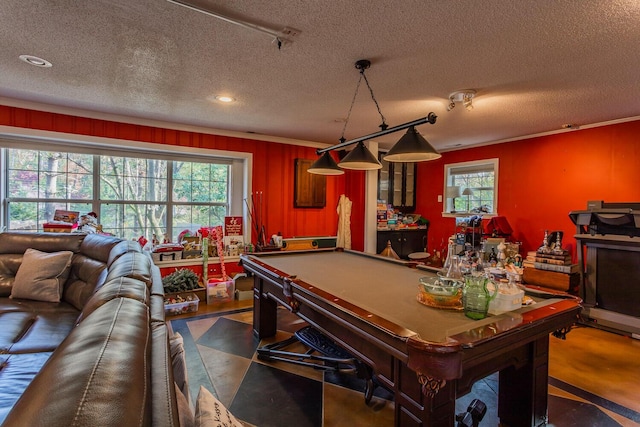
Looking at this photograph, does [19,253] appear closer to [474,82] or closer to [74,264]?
[74,264]

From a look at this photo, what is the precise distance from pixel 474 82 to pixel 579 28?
87cm

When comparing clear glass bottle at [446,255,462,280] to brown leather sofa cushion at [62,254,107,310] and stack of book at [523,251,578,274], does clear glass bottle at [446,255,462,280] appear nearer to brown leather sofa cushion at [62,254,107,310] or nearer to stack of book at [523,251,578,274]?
brown leather sofa cushion at [62,254,107,310]

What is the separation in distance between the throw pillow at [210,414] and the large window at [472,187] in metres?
5.11

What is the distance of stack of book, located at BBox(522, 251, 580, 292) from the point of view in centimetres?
381

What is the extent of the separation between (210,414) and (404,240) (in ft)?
17.8

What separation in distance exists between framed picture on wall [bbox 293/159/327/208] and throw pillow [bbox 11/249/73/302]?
3.22 m

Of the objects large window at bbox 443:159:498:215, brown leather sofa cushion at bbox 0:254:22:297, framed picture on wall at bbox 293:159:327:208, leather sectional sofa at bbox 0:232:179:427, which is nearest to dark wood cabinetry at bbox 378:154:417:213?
large window at bbox 443:159:498:215

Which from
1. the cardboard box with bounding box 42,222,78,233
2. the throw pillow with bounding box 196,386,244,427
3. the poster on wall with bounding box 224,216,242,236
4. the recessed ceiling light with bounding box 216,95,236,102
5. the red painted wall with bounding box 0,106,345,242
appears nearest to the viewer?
the throw pillow with bounding box 196,386,244,427

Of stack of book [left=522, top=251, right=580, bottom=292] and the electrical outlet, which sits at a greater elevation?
the electrical outlet

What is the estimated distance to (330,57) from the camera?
2.31 m

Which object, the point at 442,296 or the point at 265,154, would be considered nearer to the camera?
the point at 442,296

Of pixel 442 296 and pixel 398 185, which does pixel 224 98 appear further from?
pixel 398 185

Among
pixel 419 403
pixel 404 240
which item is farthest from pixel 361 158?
pixel 404 240

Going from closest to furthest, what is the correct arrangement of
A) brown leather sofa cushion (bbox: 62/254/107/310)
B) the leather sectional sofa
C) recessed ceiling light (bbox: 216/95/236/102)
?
the leather sectional sofa, brown leather sofa cushion (bbox: 62/254/107/310), recessed ceiling light (bbox: 216/95/236/102)
